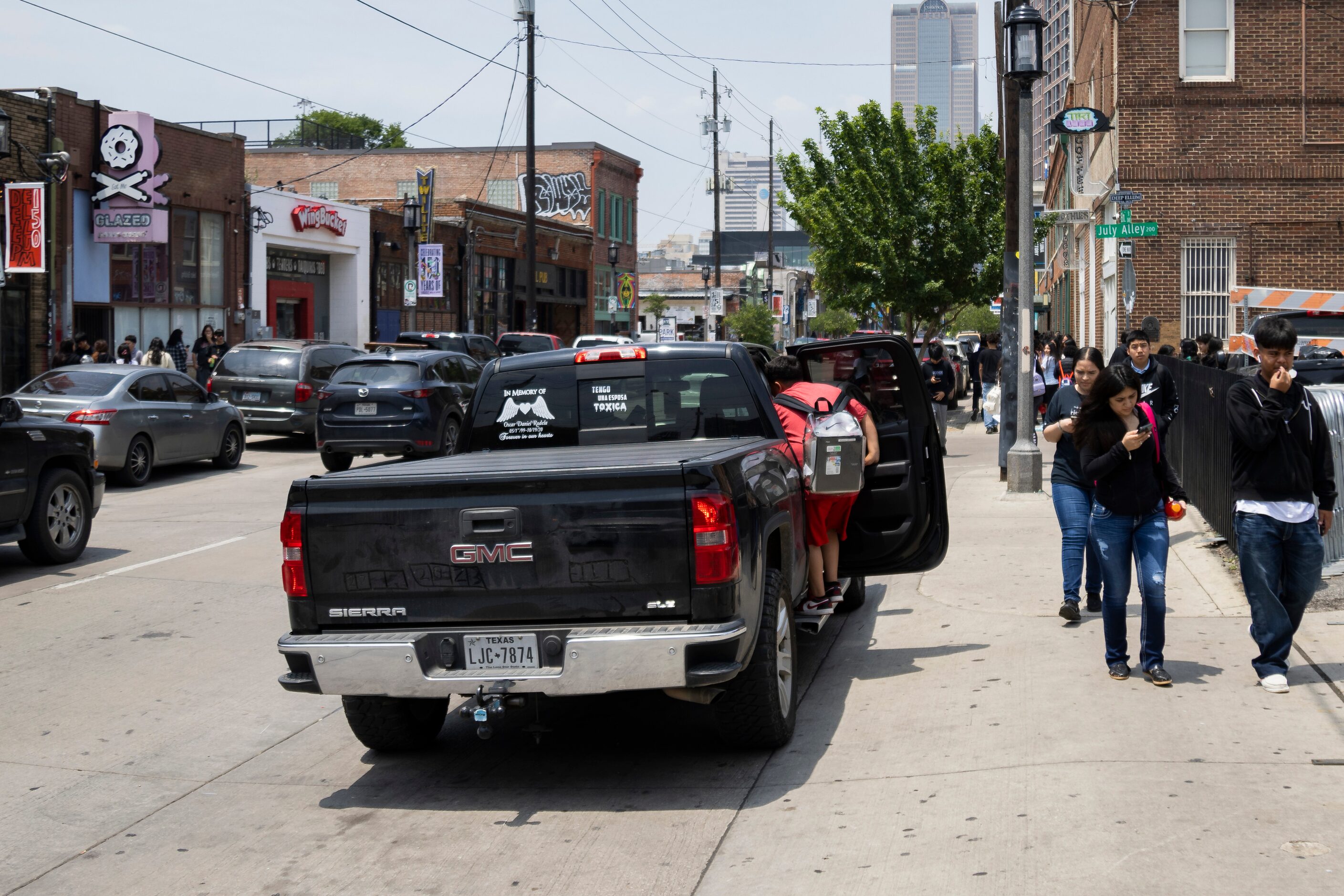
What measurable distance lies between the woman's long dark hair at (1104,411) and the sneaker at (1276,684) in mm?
1380

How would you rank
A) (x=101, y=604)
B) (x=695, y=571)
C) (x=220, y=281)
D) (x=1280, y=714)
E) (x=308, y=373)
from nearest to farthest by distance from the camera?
1. (x=695, y=571)
2. (x=1280, y=714)
3. (x=101, y=604)
4. (x=308, y=373)
5. (x=220, y=281)

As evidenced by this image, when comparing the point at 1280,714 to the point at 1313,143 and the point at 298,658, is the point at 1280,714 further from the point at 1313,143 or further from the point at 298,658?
the point at 1313,143

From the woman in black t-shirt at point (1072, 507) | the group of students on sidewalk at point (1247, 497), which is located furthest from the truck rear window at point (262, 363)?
the group of students on sidewalk at point (1247, 497)

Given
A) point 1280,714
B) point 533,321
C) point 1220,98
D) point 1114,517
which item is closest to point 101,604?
point 1114,517

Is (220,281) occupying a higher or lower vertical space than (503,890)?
higher

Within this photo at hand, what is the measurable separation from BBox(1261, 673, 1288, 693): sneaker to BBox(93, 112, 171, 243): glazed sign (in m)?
26.1

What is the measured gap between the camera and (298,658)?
18.5 ft

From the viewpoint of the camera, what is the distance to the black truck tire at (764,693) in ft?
19.4

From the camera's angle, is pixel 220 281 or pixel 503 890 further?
Answer: pixel 220 281

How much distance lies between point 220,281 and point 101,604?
25.6m

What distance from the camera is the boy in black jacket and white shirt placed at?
6.73 meters

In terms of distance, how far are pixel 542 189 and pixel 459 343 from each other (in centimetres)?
3490

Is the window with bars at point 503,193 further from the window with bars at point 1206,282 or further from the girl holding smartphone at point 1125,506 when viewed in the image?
the girl holding smartphone at point 1125,506

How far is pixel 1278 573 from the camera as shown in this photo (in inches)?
270
